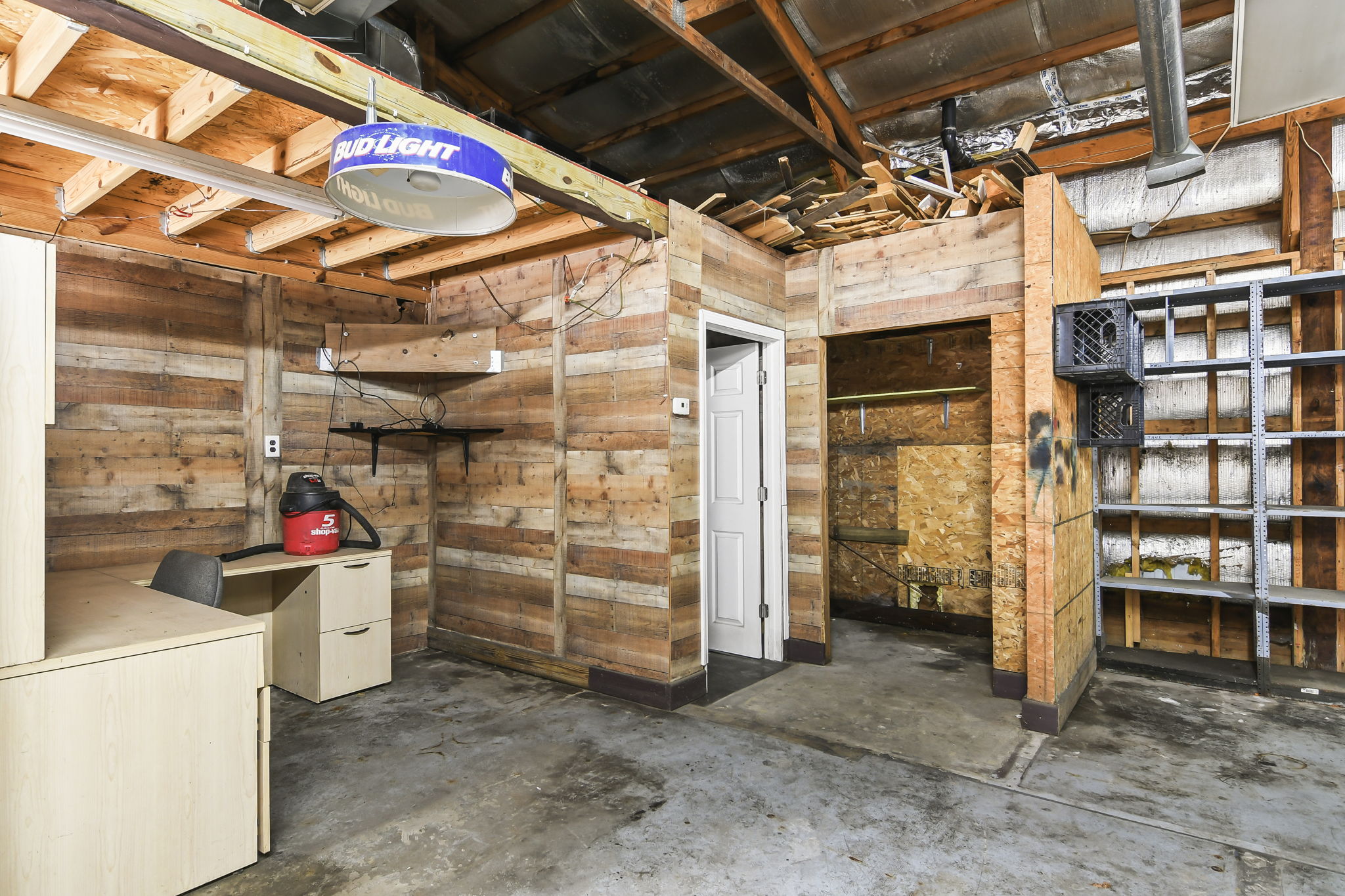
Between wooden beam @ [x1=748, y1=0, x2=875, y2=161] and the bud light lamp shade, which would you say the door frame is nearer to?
wooden beam @ [x1=748, y1=0, x2=875, y2=161]

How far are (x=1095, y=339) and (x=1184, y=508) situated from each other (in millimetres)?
1544

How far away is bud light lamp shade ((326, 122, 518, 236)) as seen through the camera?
5.00 ft

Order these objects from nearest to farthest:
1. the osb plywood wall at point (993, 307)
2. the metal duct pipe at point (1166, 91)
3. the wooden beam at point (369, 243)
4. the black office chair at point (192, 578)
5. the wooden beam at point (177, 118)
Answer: the wooden beam at point (177, 118), the metal duct pipe at point (1166, 91), the black office chair at point (192, 578), the wooden beam at point (369, 243), the osb plywood wall at point (993, 307)

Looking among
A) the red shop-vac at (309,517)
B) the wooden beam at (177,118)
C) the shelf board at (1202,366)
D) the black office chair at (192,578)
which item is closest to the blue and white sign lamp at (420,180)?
the wooden beam at (177,118)

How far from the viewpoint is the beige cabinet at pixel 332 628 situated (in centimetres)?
363

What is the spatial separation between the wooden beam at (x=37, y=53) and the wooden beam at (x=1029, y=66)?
13.2 ft

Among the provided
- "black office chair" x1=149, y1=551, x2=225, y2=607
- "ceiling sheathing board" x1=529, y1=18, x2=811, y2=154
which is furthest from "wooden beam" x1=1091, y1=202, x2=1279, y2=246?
"black office chair" x1=149, y1=551, x2=225, y2=607

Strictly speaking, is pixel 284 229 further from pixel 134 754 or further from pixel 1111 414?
pixel 1111 414

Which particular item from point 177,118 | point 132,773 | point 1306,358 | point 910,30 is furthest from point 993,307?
point 132,773

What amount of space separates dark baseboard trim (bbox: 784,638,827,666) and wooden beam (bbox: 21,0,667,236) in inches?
120

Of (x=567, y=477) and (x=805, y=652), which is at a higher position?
(x=567, y=477)

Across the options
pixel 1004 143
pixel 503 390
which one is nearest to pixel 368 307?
pixel 503 390

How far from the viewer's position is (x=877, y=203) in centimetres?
387

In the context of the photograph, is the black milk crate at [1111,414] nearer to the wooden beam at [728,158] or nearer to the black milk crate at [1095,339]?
the black milk crate at [1095,339]
